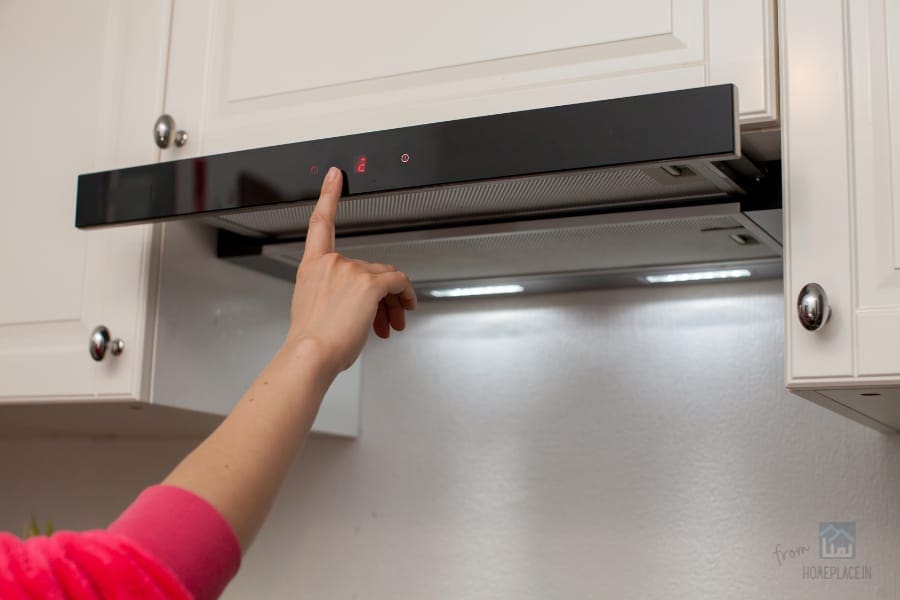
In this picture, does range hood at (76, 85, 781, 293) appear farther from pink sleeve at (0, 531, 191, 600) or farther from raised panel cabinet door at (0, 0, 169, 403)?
pink sleeve at (0, 531, 191, 600)

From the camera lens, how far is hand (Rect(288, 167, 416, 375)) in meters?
0.67

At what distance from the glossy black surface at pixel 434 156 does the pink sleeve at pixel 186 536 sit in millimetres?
539

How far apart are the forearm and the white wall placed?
2.75ft

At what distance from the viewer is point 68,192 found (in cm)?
136

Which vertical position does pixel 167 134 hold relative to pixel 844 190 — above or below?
above

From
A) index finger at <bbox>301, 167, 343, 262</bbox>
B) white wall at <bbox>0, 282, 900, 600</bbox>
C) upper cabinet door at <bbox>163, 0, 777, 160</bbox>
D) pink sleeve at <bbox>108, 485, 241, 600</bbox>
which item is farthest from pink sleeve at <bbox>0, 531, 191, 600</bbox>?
white wall at <bbox>0, 282, 900, 600</bbox>

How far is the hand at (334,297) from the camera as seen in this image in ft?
2.20

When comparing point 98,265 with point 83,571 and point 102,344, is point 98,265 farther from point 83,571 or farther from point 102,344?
point 83,571

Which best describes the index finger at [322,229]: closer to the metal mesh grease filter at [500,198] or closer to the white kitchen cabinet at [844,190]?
the metal mesh grease filter at [500,198]

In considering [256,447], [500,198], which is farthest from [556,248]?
[256,447]

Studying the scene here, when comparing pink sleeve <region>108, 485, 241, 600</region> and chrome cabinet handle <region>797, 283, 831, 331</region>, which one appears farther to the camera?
chrome cabinet handle <region>797, 283, 831, 331</region>

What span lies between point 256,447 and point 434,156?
20.5 inches

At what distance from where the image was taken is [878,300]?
900 mm

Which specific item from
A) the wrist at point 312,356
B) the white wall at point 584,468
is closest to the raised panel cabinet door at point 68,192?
the white wall at point 584,468
